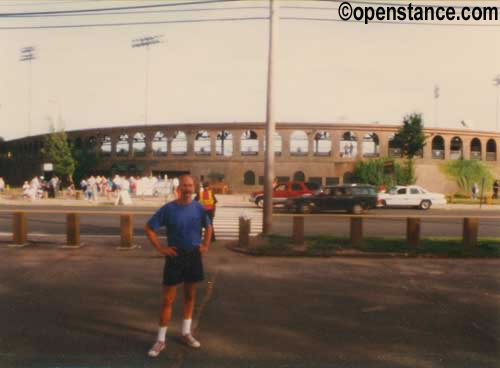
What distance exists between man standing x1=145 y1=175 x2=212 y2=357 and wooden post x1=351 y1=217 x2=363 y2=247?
266 inches

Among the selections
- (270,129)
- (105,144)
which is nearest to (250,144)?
(105,144)

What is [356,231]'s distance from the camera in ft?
34.9

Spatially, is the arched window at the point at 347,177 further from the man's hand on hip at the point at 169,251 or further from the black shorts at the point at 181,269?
the man's hand on hip at the point at 169,251

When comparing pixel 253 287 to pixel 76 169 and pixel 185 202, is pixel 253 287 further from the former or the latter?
pixel 76 169

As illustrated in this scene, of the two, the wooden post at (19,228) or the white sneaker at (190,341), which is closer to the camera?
the white sneaker at (190,341)

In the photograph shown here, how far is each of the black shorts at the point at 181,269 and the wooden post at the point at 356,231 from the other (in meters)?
6.81

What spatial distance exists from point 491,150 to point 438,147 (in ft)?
24.5

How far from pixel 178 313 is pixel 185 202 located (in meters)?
1.94

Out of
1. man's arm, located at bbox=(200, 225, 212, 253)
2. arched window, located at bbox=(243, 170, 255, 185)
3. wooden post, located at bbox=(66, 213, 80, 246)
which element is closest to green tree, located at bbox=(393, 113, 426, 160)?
arched window, located at bbox=(243, 170, 255, 185)

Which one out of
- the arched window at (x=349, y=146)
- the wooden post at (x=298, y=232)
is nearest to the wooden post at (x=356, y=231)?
the wooden post at (x=298, y=232)

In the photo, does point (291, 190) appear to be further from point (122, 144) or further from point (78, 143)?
point (78, 143)

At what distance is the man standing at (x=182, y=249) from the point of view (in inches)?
179

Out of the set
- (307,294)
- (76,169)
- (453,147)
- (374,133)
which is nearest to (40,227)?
(307,294)

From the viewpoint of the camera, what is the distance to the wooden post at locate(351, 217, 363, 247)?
1059 centimetres
